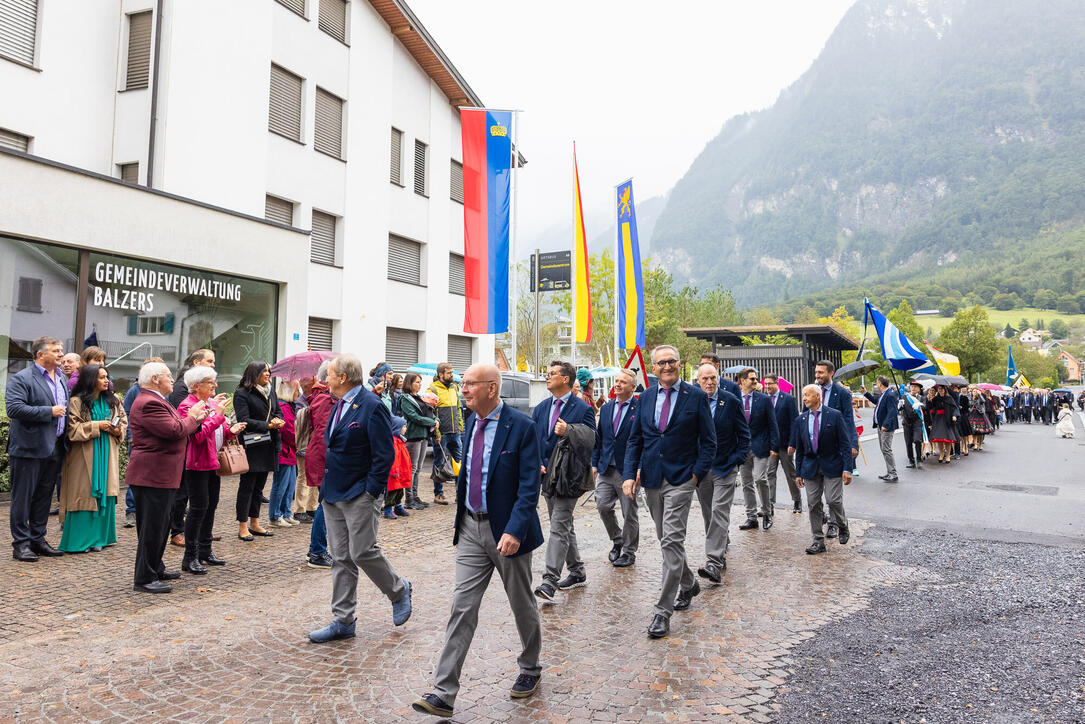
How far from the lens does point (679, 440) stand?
5.73 meters

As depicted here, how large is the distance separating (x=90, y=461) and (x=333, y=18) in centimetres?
1708

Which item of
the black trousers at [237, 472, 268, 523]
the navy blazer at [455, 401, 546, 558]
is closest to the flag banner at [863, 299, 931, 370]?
the black trousers at [237, 472, 268, 523]

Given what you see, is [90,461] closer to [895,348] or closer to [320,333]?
[320,333]

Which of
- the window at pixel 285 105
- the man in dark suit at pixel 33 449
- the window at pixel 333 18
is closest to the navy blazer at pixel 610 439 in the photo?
the man in dark suit at pixel 33 449

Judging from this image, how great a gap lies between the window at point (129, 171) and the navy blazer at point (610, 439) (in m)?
13.6

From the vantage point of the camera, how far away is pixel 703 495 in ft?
20.8

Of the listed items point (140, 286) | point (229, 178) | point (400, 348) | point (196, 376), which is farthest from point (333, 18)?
point (196, 376)

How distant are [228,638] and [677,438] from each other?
11.8 feet

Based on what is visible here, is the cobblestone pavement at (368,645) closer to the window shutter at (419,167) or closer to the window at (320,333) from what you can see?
the window at (320,333)

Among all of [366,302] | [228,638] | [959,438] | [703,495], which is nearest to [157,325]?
[366,302]

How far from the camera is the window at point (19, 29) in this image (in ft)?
44.2

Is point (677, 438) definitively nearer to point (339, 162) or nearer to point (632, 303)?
point (632, 303)

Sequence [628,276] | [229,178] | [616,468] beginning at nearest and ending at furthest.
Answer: [616,468]
[229,178]
[628,276]

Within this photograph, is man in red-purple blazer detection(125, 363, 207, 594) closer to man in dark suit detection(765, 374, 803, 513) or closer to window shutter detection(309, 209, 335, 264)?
man in dark suit detection(765, 374, 803, 513)
